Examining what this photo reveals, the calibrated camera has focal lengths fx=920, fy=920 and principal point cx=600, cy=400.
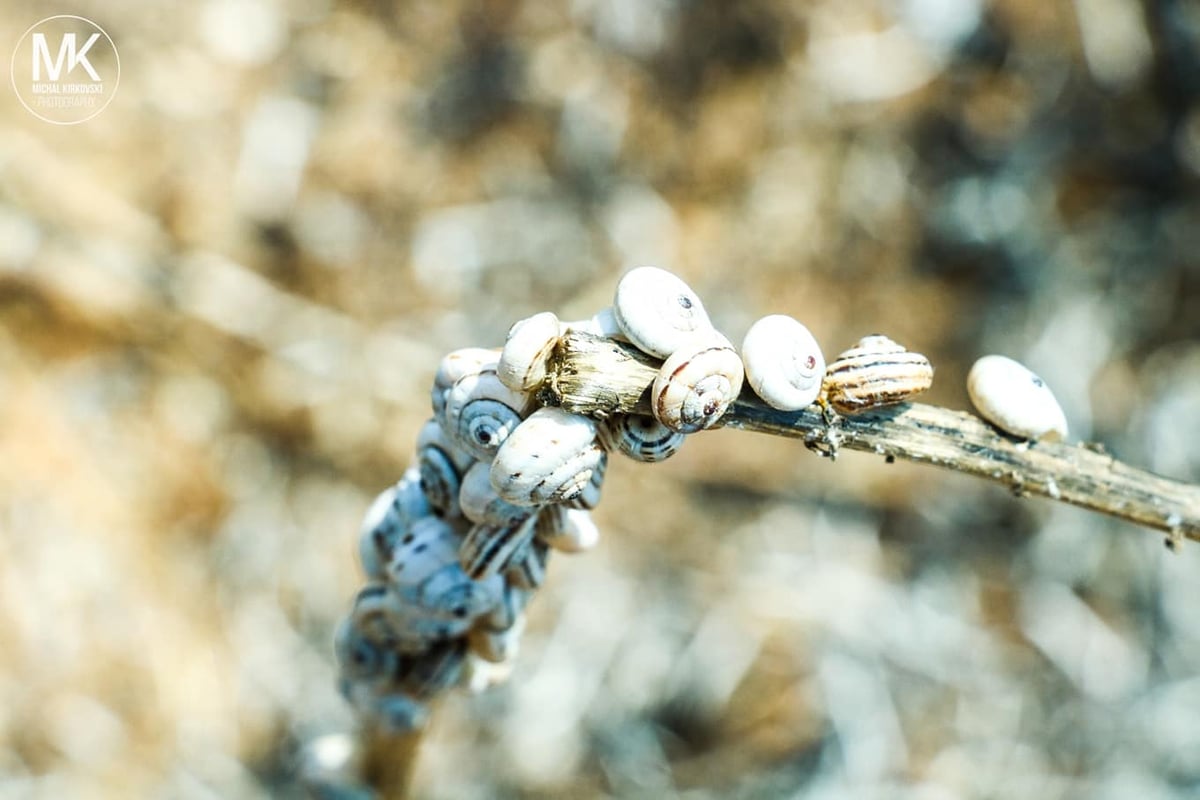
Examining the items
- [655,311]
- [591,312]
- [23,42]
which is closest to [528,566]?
[655,311]

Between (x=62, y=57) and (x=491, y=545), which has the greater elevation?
(x=62, y=57)

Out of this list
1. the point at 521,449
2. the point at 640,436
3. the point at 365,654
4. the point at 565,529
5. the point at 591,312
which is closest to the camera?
the point at 521,449

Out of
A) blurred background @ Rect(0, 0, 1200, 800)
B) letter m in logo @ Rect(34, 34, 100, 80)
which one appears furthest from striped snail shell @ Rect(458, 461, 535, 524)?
letter m in logo @ Rect(34, 34, 100, 80)

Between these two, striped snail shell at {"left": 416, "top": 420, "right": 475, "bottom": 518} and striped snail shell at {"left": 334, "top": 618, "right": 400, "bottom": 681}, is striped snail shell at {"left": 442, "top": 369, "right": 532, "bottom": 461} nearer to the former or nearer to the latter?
striped snail shell at {"left": 416, "top": 420, "right": 475, "bottom": 518}

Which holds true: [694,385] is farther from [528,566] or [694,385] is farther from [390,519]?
[390,519]

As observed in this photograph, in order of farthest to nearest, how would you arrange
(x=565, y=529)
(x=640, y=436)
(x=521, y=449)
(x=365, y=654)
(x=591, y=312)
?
(x=591, y=312), (x=365, y=654), (x=565, y=529), (x=640, y=436), (x=521, y=449)

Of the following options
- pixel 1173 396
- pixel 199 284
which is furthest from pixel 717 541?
pixel 199 284
